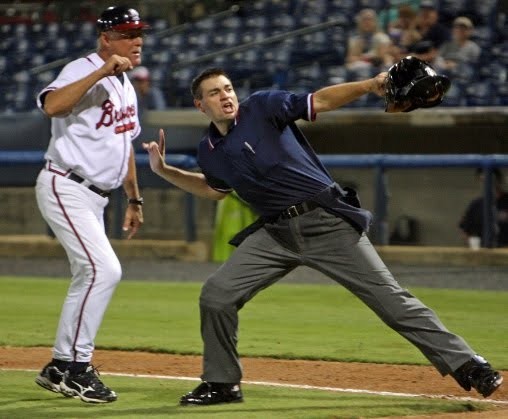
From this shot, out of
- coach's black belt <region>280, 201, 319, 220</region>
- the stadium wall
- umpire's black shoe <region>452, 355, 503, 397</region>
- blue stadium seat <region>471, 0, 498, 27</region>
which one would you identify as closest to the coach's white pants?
coach's black belt <region>280, 201, 319, 220</region>

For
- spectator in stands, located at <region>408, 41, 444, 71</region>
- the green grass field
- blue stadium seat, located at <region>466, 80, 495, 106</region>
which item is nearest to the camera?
the green grass field

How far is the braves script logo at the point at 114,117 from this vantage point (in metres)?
6.00

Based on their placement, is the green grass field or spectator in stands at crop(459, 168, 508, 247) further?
spectator in stands at crop(459, 168, 508, 247)

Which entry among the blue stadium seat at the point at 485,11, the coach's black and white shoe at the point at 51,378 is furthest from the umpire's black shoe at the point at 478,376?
the blue stadium seat at the point at 485,11

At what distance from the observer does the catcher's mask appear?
527cm

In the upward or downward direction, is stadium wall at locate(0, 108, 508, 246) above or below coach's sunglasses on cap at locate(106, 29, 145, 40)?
below

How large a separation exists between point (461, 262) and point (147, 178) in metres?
3.91

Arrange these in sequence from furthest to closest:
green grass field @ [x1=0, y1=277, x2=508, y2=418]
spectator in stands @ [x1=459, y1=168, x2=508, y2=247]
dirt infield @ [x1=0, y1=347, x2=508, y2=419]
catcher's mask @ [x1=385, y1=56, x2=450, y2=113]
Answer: spectator in stands @ [x1=459, y1=168, x2=508, y2=247] < dirt infield @ [x1=0, y1=347, x2=508, y2=419] < green grass field @ [x1=0, y1=277, x2=508, y2=418] < catcher's mask @ [x1=385, y1=56, x2=450, y2=113]

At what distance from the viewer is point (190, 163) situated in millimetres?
13875

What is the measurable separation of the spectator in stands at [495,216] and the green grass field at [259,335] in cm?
205

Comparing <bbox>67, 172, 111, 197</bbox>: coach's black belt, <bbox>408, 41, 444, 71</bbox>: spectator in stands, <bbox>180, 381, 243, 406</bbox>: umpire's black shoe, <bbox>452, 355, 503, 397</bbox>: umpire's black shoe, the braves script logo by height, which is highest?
<bbox>408, 41, 444, 71</bbox>: spectator in stands

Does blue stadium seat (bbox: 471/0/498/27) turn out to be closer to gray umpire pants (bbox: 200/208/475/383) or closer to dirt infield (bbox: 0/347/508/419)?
dirt infield (bbox: 0/347/508/419)

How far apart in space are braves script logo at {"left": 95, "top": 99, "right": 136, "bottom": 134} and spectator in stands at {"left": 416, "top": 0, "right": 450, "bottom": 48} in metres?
9.04

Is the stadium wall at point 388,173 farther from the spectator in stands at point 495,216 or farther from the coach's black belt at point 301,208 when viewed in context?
the coach's black belt at point 301,208
